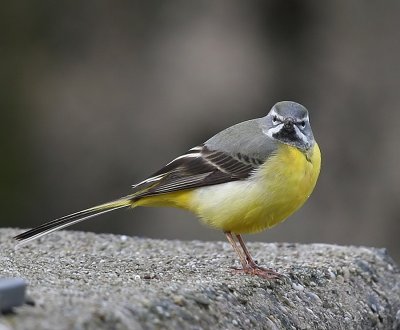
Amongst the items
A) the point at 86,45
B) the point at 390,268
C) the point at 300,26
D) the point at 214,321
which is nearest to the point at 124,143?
the point at 86,45

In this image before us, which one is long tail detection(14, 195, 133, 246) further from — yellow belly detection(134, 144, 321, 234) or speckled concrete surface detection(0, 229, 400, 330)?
yellow belly detection(134, 144, 321, 234)

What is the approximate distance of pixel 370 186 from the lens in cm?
1337

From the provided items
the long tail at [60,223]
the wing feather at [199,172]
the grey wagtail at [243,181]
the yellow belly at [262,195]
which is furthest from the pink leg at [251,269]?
the long tail at [60,223]

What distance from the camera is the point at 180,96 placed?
1419 cm

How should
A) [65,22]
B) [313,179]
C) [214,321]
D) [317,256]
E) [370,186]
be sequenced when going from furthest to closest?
[65,22] < [370,186] < [317,256] < [313,179] < [214,321]

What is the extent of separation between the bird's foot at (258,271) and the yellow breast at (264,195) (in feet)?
0.87

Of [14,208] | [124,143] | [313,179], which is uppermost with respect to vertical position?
[313,179]

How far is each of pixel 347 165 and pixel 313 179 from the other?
21.7 ft

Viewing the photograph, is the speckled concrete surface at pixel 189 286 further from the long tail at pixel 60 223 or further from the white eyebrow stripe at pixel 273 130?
the white eyebrow stripe at pixel 273 130

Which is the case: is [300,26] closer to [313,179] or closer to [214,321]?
[313,179]

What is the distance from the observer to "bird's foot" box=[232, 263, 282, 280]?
6688 mm

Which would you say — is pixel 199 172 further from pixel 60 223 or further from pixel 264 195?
pixel 60 223

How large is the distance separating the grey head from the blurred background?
6052 millimetres

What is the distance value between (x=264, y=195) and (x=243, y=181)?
242mm
